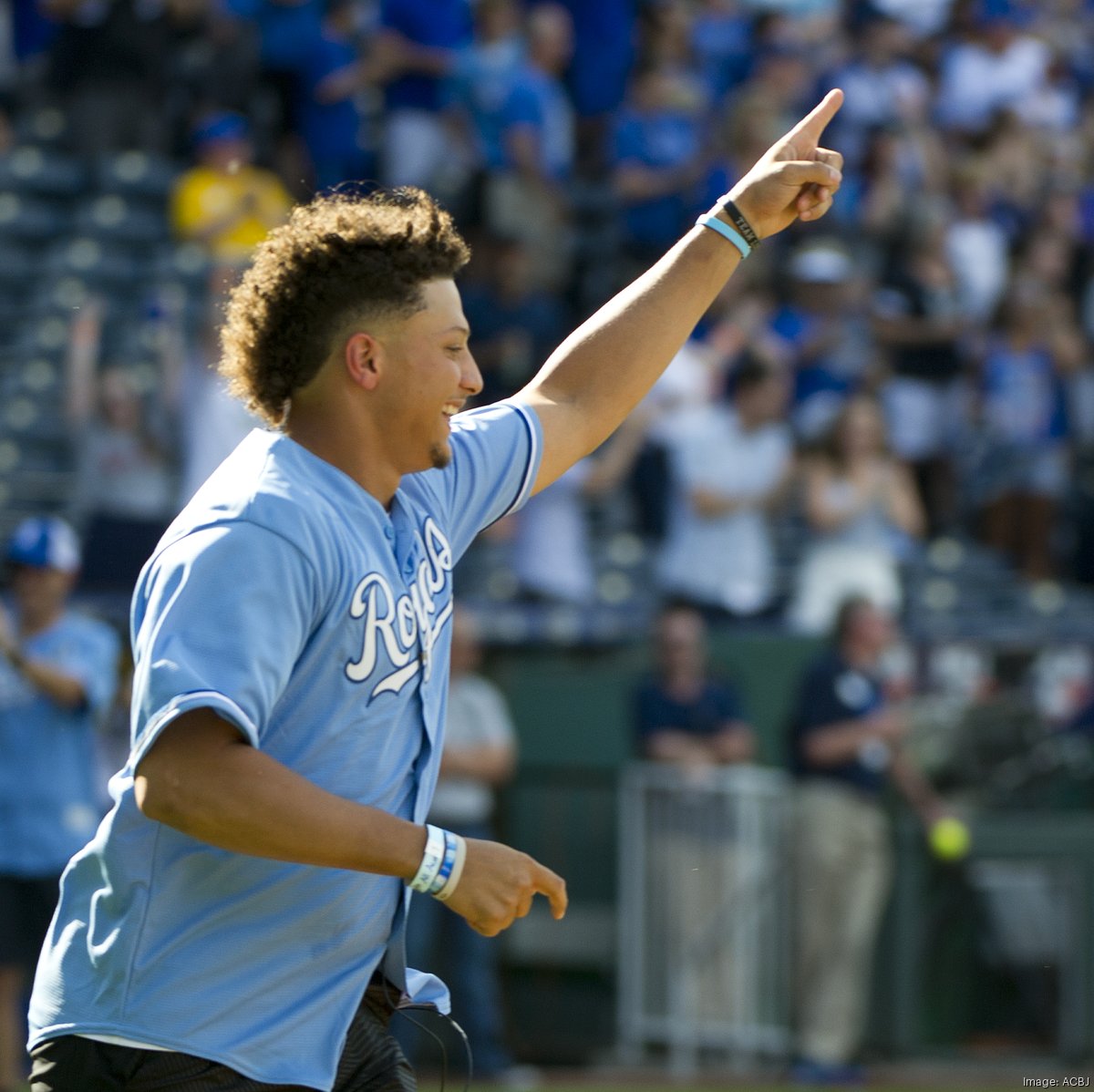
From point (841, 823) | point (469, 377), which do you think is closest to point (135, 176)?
point (841, 823)

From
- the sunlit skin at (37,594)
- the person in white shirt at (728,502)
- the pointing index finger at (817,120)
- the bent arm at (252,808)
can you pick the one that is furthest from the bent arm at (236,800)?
the person in white shirt at (728,502)

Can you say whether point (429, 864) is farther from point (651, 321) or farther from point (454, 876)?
point (651, 321)

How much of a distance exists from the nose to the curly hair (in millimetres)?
126

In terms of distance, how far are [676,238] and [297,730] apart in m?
9.81

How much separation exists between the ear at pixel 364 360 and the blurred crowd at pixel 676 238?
6.36m

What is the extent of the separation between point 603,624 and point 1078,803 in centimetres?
249

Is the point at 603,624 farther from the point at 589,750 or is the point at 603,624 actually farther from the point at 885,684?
the point at 885,684

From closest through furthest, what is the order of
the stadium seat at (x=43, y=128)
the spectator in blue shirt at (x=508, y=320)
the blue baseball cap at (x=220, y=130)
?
1. the spectator in blue shirt at (x=508, y=320)
2. the blue baseball cap at (x=220, y=130)
3. the stadium seat at (x=43, y=128)

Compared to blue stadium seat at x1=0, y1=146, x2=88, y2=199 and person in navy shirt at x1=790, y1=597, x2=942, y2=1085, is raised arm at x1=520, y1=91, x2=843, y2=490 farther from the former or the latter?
blue stadium seat at x1=0, y1=146, x2=88, y2=199

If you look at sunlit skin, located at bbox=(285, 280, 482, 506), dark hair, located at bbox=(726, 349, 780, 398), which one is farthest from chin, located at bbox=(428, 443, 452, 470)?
dark hair, located at bbox=(726, 349, 780, 398)

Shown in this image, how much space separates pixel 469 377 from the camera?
308 cm

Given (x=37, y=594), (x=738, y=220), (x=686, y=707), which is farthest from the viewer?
(x=686, y=707)

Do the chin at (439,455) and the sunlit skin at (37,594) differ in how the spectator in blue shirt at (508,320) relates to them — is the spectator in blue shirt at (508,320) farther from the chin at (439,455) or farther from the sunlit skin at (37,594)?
the chin at (439,455)

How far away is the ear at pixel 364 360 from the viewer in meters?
2.98
